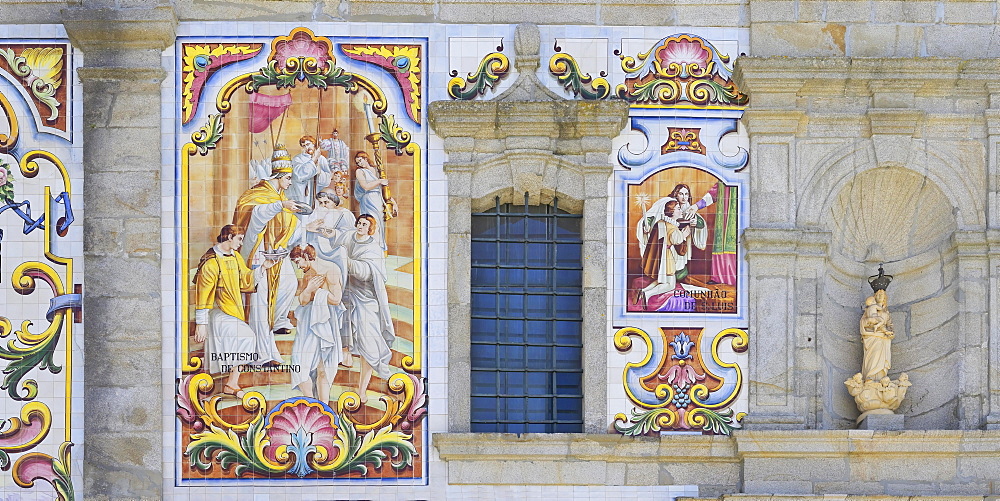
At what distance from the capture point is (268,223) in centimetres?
1894

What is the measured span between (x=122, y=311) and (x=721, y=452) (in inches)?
193

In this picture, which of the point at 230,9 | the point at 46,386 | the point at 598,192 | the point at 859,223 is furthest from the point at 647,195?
the point at 46,386

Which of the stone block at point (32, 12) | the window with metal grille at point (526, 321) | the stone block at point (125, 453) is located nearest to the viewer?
the stone block at point (125, 453)

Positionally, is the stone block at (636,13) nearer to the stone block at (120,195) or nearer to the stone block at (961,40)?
the stone block at (961,40)

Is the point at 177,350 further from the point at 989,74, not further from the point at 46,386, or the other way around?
the point at 989,74

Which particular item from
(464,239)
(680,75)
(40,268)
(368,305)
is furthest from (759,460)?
(40,268)

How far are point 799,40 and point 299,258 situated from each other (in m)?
4.49

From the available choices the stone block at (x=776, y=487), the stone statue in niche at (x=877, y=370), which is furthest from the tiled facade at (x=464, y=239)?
the stone statue in niche at (x=877, y=370)

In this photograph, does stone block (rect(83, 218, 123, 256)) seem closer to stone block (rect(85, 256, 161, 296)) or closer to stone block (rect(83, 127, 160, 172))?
stone block (rect(85, 256, 161, 296))

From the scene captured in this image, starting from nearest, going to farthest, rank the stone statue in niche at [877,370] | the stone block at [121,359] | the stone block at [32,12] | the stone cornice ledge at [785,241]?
the stone block at [121,359], the stone statue in niche at [877,370], the stone cornice ledge at [785,241], the stone block at [32,12]

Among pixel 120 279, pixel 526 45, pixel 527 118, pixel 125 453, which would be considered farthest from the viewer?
pixel 526 45

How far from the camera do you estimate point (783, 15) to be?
765 inches

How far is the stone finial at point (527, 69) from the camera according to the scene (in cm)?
1922

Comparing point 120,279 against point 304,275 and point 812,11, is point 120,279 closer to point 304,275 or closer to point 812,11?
point 304,275
